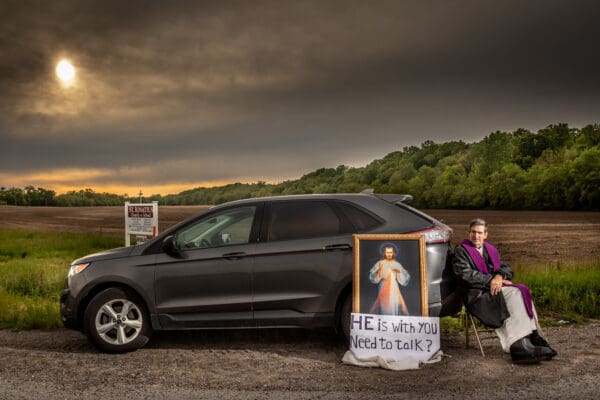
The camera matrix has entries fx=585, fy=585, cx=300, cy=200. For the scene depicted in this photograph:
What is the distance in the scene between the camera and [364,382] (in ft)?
18.1

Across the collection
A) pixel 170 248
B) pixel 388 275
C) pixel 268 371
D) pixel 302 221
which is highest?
pixel 302 221

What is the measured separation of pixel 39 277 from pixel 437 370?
9961 millimetres

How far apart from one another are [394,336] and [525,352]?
52.5 inches

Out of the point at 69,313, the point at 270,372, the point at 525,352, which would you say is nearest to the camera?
the point at 270,372

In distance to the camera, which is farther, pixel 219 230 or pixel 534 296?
pixel 534 296

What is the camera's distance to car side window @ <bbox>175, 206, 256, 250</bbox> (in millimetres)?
6875

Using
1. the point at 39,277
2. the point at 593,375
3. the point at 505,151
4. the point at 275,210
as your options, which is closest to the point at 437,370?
the point at 593,375

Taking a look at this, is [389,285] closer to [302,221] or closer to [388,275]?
[388,275]

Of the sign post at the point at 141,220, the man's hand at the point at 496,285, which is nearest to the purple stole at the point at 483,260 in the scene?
the man's hand at the point at 496,285

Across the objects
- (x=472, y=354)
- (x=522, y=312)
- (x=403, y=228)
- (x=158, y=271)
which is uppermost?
(x=403, y=228)

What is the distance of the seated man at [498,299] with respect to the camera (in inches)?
239

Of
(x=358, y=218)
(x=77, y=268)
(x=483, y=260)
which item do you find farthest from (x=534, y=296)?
(x=77, y=268)

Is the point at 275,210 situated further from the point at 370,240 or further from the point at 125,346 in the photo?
the point at 125,346

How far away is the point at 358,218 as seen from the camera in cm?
669
